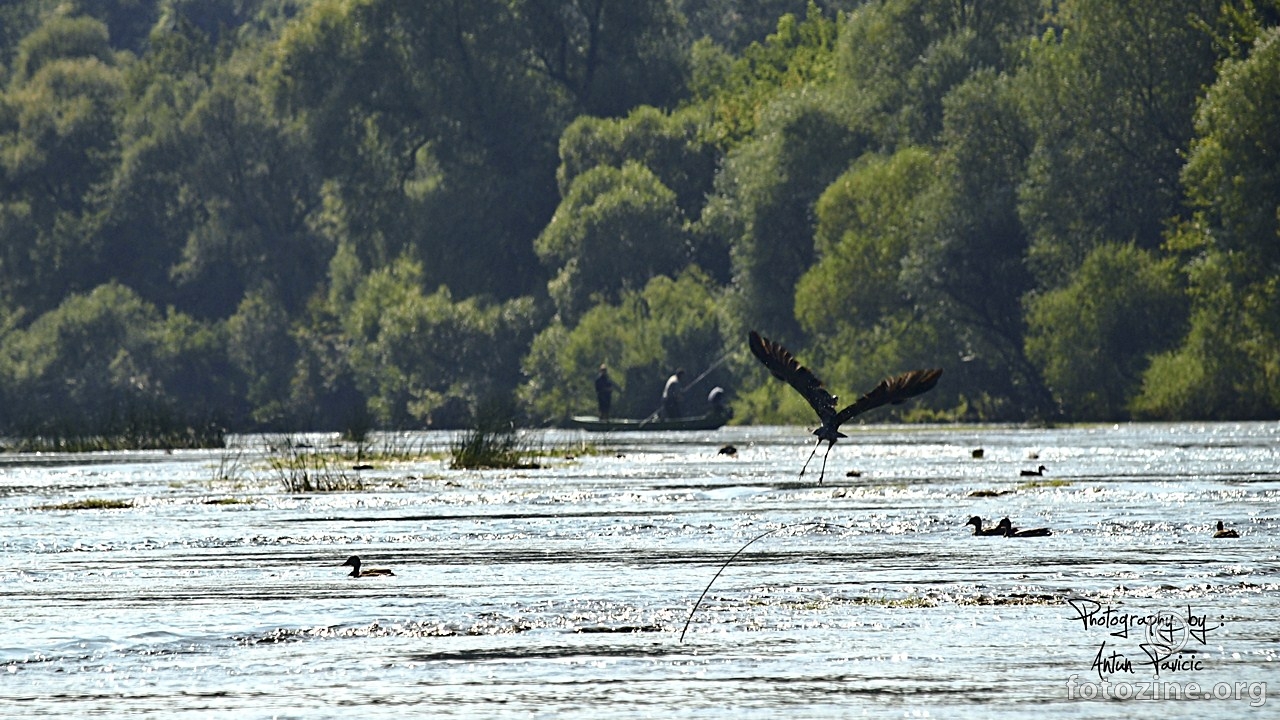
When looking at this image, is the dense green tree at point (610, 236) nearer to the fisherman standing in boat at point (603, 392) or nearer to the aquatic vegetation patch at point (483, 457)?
the fisherman standing in boat at point (603, 392)

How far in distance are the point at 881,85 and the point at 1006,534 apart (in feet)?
198

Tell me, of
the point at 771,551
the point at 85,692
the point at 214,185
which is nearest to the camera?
the point at 85,692

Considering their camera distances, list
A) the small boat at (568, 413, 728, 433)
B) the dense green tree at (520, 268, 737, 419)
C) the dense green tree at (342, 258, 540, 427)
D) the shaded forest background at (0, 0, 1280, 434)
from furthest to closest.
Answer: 1. the dense green tree at (342, 258, 540, 427)
2. the dense green tree at (520, 268, 737, 419)
3. the small boat at (568, 413, 728, 433)
4. the shaded forest background at (0, 0, 1280, 434)

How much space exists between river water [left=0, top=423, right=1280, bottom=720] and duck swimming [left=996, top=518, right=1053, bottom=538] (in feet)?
1.04

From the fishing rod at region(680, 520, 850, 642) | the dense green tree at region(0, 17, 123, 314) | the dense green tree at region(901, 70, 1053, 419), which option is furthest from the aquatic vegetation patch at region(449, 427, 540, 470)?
the dense green tree at region(0, 17, 123, 314)

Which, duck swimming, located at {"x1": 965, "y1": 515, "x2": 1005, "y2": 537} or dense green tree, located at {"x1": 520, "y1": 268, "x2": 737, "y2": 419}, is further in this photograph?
dense green tree, located at {"x1": 520, "y1": 268, "x2": 737, "y2": 419}

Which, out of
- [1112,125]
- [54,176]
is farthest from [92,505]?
[54,176]

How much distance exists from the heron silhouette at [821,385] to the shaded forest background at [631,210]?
A: 28.9 m

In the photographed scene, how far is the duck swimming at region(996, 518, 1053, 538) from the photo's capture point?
870 inches

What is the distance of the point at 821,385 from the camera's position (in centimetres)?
2462

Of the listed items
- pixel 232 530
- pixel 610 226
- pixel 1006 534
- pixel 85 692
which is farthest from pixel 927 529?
pixel 610 226

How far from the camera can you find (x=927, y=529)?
2352 centimetres

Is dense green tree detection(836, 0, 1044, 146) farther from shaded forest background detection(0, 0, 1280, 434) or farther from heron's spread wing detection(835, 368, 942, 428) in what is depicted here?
heron's spread wing detection(835, 368, 942, 428)

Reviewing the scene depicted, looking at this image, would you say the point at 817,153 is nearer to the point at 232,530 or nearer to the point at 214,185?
the point at 214,185
